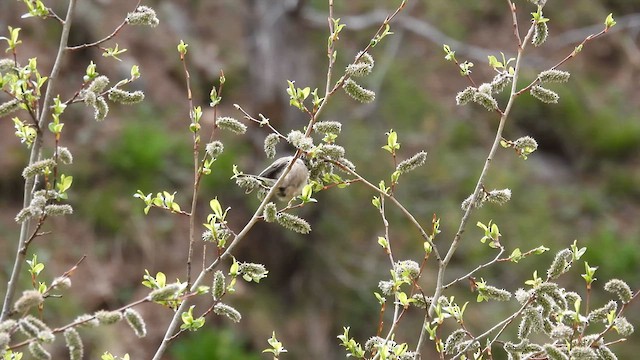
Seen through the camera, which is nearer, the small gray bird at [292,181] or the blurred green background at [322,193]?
the small gray bird at [292,181]

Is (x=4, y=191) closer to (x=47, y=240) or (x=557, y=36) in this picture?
(x=47, y=240)

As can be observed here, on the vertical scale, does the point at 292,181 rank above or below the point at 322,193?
above

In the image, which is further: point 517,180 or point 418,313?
point 517,180

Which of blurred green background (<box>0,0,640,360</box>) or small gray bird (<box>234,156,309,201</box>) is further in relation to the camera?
blurred green background (<box>0,0,640,360</box>)

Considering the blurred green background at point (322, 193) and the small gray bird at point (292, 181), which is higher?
the small gray bird at point (292, 181)

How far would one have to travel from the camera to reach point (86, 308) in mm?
6359

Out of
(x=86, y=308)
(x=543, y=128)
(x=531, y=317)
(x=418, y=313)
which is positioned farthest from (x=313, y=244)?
(x=531, y=317)

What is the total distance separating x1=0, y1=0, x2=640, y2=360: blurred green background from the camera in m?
6.78

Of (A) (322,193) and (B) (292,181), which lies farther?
(A) (322,193)

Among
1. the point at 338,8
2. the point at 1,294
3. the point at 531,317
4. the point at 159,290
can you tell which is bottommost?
the point at 1,294

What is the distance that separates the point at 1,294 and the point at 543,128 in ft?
19.5

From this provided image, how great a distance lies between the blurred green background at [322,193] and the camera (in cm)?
678

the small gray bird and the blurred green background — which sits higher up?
the small gray bird

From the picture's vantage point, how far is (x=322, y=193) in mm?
7332
